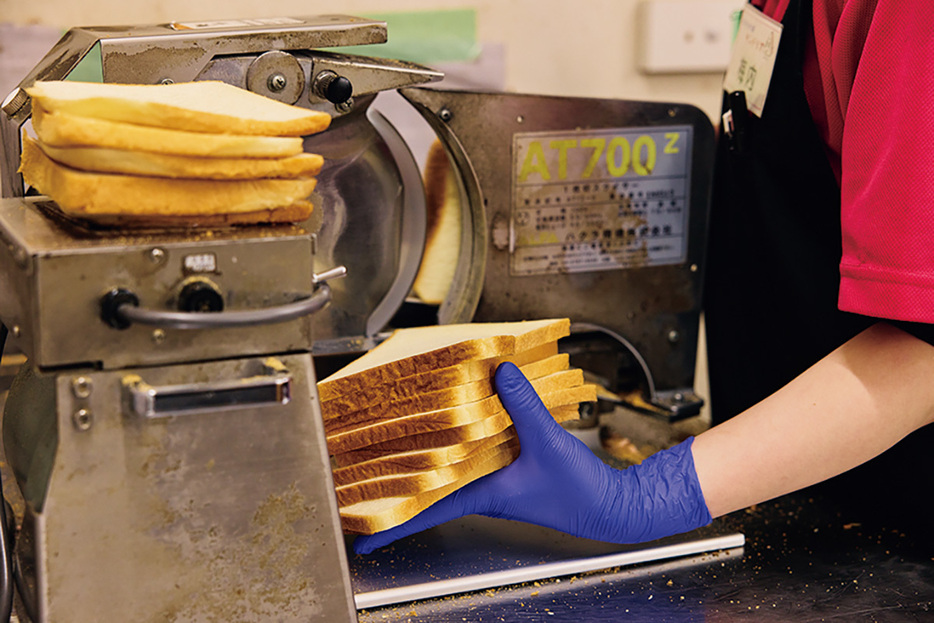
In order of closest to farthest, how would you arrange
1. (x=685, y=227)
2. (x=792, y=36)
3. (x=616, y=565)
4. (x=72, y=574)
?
(x=72, y=574) → (x=616, y=565) → (x=792, y=36) → (x=685, y=227)

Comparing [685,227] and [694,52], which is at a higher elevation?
[694,52]

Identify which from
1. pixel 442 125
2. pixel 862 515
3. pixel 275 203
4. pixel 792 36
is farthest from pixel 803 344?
pixel 275 203

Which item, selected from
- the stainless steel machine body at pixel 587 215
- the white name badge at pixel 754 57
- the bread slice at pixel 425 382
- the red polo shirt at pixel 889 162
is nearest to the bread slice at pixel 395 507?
the bread slice at pixel 425 382

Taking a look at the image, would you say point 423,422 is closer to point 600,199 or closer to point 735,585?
point 735,585

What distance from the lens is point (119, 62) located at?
1.14m

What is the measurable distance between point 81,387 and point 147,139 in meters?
0.22

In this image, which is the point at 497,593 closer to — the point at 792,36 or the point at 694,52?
the point at 792,36

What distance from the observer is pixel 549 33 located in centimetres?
219

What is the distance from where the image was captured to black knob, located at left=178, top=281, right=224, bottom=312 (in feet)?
2.65

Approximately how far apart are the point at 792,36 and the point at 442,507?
85 centimetres

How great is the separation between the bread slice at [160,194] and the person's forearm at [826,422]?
0.64 m

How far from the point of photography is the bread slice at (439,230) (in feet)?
4.92

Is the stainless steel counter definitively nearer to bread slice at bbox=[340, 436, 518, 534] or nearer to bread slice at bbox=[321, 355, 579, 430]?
bread slice at bbox=[340, 436, 518, 534]

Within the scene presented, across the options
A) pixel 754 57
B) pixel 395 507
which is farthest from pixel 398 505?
pixel 754 57
